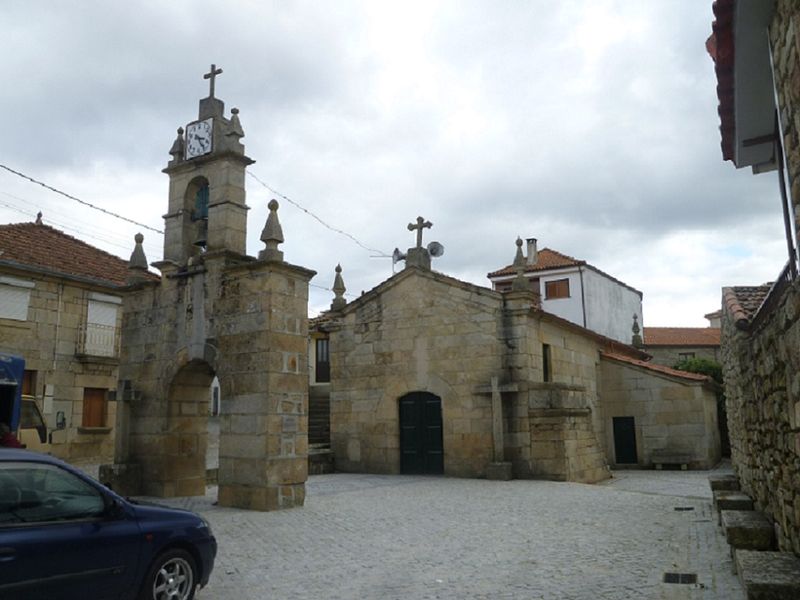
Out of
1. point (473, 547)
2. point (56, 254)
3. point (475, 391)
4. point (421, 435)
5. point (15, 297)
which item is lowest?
point (473, 547)

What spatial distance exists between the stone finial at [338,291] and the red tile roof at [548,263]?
47.8ft

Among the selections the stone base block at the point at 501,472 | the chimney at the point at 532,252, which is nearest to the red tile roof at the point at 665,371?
the stone base block at the point at 501,472

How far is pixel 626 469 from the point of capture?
19.9 m

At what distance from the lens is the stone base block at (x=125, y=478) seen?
1171cm

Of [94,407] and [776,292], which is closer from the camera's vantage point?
[776,292]

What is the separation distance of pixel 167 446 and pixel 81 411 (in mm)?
9041

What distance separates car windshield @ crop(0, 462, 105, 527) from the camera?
4363 millimetres

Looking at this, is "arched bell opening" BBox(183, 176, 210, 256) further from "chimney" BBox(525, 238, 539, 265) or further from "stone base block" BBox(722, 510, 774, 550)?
"chimney" BBox(525, 238, 539, 265)

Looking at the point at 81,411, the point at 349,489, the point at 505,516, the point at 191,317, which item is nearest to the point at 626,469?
the point at 349,489

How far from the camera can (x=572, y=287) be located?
31.7 m

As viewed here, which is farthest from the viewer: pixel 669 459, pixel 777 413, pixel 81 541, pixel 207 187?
pixel 669 459

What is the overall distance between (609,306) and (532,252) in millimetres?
5050

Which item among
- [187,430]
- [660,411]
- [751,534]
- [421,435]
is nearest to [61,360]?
[187,430]

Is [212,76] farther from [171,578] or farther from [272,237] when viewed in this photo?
[171,578]
